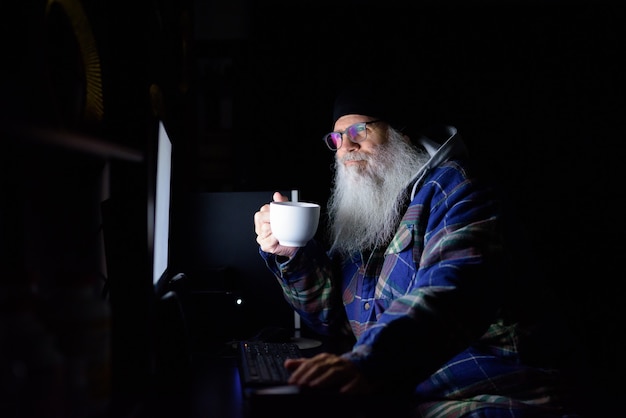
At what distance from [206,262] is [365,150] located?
62cm

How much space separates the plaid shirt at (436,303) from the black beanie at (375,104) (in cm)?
28

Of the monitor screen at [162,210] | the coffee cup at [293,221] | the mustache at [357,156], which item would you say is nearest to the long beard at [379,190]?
the mustache at [357,156]

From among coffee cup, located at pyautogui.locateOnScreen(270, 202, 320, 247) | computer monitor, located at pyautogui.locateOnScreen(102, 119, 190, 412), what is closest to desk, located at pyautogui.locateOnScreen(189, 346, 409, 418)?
computer monitor, located at pyautogui.locateOnScreen(102, 119, 190, 412)

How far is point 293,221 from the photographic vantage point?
4.39 ft

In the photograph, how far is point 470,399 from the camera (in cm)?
122

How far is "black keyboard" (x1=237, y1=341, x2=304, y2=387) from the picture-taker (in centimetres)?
99

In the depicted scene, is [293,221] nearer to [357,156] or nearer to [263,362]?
[263,362]

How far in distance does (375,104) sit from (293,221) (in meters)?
0.55

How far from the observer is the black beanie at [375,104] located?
1.70 metres

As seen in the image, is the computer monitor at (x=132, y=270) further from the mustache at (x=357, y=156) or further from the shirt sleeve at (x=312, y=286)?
the mustache at (x=357, y=156)

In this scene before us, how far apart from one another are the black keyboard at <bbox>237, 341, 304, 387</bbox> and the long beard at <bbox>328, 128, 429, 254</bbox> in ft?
1.55

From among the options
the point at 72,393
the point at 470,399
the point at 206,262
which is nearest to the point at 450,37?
the point at 206,262

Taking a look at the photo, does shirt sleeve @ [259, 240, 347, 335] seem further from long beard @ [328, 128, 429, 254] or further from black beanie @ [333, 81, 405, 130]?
black beanie @ [333, 81, 405, 130]

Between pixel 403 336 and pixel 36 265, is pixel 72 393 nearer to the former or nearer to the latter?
pixel 36 265
